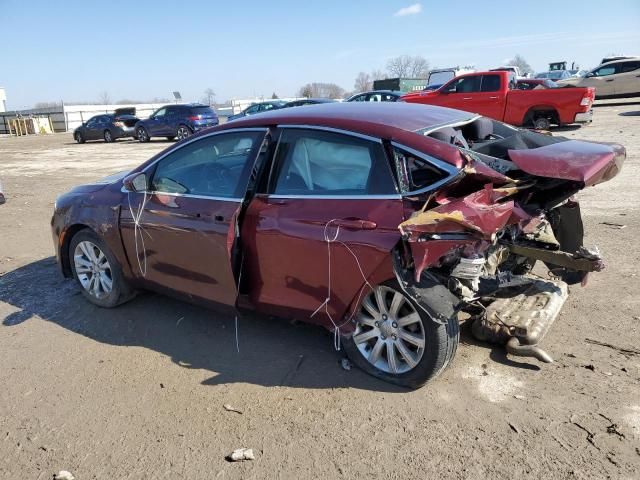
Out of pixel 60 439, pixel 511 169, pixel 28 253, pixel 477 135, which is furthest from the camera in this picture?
pixel 28 253

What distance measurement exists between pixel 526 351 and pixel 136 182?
3.32 m

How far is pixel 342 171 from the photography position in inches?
134

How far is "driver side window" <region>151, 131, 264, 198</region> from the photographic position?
3.78 m

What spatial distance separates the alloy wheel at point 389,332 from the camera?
3.24 m

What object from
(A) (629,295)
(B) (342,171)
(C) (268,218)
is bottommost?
(A) (629,295)

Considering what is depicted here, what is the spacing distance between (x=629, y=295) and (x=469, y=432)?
2425 mm

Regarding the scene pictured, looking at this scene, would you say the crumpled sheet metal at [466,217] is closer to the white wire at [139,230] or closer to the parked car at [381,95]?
the white wire at [139,230]

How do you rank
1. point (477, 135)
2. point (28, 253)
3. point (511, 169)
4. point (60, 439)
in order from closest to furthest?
point (60, 439), point (511, 169), point (477, 135), point (28, 253)

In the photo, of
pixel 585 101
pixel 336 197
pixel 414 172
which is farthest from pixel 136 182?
pixel 585 101

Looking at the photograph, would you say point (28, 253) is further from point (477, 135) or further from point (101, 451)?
point (477, 135)

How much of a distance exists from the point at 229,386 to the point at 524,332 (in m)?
2.04

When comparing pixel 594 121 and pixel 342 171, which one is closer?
pixel 342 171

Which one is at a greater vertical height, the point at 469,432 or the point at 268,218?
the point at 268,218

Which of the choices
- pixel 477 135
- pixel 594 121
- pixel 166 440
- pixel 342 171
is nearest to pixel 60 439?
pixel 166 440
